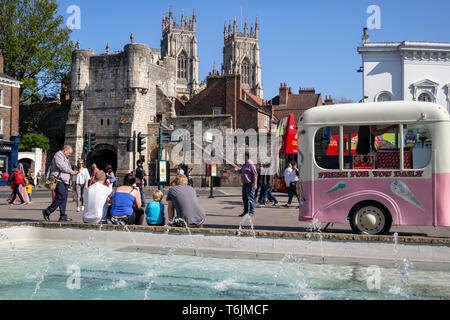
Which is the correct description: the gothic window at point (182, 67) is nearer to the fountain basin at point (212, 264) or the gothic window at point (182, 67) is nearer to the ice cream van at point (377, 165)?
the ice cream van at point (377, 165)

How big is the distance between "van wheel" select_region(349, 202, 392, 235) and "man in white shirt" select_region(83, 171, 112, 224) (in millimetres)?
5058

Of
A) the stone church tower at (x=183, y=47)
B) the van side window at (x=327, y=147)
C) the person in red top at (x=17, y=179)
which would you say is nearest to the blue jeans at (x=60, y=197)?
the van side window at (x=327, y=147)

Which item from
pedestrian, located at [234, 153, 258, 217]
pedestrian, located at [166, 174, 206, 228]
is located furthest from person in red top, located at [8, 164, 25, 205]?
pedestrian, located at [166, 174, 206, 228]

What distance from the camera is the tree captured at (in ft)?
142

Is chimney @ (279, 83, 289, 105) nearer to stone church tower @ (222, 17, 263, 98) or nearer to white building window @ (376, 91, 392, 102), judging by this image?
white building window @ (376, 91, 392, 102)

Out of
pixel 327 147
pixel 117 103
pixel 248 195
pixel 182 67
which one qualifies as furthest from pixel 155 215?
pixel 182 67

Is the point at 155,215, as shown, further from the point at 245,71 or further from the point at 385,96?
the point at 245,71

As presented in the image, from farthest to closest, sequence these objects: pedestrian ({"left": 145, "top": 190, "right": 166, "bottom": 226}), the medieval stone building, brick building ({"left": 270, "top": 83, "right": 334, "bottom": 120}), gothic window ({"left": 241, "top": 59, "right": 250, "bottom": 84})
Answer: gothic window ({"left": 241, "top": 59, "right": 250, "bottom": 84}), brick building ({"left": 270, "top": 83, "right": 334, "bottom": 120}), the medieval stone building, pedestrian ({"left": 145, "top": 190, "right": 166, "bottom": 226})

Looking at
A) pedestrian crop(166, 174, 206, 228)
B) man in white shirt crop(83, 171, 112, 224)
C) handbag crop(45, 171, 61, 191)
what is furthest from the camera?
handbag crop(45, 171, 61, 191)

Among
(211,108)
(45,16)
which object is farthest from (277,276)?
(45,16)

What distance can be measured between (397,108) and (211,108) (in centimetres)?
3944

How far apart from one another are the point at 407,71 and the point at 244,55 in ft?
291

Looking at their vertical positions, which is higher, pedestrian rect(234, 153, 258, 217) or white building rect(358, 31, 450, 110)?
white building rect(358, 31, 450, 110)

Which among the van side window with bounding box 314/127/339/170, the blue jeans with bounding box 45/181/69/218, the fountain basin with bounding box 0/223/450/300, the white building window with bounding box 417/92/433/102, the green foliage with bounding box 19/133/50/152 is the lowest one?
the fountain basin with bounding box 0/223/450/300
